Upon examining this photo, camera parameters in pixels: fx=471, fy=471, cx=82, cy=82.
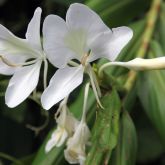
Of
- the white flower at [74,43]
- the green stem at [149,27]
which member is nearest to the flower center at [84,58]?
the white flower at [74,43]

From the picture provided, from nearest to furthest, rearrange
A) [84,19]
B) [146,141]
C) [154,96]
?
[84,19]
[154,96]
[146,141]

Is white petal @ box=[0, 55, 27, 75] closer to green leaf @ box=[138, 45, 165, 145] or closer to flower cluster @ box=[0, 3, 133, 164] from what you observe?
flower cluster @ box=[0, 3, 133, 164]

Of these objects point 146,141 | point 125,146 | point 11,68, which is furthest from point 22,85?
point 146,141

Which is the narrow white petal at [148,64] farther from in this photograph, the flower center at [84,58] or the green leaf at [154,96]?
the green leaf at [154,96]

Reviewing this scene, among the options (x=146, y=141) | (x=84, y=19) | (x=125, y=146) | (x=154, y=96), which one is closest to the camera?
(x=84, y=19)

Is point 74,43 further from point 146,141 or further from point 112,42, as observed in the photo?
point 146,141

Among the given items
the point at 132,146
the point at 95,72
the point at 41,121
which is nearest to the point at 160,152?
the point at 41,121

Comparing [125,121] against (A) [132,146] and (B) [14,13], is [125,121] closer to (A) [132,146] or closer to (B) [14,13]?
(A) [132,146]
